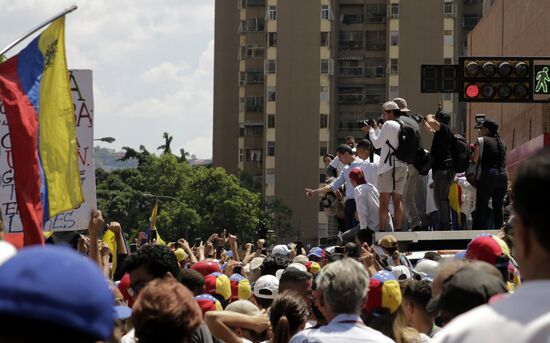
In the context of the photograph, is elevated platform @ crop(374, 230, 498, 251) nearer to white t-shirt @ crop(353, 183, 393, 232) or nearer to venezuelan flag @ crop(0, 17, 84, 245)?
white t-shirt @ crop(353, 183, 393, 232)

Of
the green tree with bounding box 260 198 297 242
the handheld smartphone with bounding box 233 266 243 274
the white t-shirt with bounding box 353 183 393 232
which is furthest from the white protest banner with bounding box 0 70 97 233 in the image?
the green tree with bounding box 260 198 297 242

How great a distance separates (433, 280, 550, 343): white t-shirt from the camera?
9.77ft

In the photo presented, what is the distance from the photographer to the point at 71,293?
2484 millimetres

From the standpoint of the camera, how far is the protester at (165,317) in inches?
175

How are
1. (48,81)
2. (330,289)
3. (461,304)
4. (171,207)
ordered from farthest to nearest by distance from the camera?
(171,207)
(48,81)
(330,289)
(461,304)

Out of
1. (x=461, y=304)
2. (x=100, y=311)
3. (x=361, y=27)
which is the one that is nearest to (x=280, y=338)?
(x=461, y=304)

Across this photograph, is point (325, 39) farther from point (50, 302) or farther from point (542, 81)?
point (50, 302)

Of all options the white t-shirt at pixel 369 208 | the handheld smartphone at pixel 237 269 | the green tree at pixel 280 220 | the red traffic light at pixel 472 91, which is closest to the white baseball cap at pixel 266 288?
the handheld smartphone at pixel 237 269

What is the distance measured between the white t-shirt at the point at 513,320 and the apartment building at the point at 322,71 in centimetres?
9595

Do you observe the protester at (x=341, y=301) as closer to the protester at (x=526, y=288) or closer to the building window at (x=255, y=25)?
the protester at (x=526, y=288)

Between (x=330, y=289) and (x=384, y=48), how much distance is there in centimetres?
10136

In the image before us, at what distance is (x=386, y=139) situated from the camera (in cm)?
1486

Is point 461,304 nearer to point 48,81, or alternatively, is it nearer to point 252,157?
point 48,81

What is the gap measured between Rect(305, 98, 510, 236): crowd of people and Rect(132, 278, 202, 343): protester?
1027 cm
